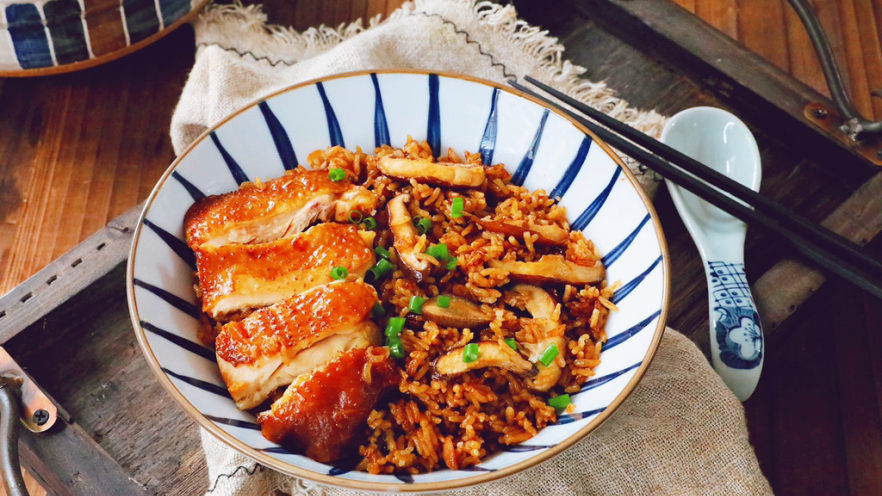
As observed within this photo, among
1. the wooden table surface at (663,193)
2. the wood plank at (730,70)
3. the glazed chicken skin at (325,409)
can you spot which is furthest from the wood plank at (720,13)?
the glazed chicken skin at (325,409)

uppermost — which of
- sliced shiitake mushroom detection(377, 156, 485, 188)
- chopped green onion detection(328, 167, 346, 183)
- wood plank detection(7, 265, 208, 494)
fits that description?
sliced shiitake mushroom detection(377, 156, 485, 188)

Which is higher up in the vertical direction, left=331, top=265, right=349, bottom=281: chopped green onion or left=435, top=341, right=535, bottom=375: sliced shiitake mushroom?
left=331, top=265, right=349, bottom=281: chopped green onion

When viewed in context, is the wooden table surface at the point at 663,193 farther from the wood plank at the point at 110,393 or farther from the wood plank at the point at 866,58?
the wood plank at the point at 110,393

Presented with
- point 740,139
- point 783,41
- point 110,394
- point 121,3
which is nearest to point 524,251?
point 740,139

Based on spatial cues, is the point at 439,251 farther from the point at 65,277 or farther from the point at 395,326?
the point at 65,277

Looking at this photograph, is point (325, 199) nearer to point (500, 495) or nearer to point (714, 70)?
point (500, 495)

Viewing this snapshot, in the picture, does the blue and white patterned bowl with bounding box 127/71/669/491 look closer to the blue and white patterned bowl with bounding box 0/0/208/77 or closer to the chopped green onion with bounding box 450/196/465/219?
the chopped green onion with bounding box 450/196/465/219

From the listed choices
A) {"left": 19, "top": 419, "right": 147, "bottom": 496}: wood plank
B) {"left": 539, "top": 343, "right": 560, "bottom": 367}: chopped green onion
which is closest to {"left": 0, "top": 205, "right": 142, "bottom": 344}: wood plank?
{"left": 19, "top": 419, "right": 147, "bottom": 496}: wood plank
